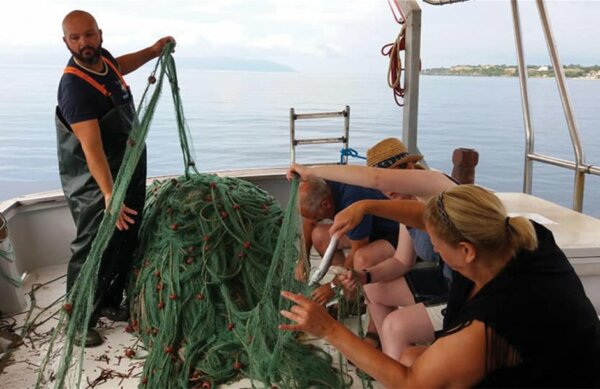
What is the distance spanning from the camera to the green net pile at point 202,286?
2318 mm

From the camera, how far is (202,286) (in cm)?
267

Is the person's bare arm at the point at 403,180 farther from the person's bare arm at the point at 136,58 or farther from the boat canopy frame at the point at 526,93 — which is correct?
the boat canopy frame at the point at 526,93

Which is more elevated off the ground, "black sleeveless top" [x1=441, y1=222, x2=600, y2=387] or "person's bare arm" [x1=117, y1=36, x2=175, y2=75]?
"person's bare arm" [x1=117, y1=36, x2=175, y2=75]

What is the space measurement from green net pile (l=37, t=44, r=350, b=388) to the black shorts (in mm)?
462

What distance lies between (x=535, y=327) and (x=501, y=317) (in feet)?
0.29

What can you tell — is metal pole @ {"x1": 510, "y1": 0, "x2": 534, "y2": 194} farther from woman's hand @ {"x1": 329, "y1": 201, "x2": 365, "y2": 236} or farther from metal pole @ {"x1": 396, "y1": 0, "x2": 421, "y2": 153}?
woman's hand @ {"x1": 329, "y1": 201, "x2": 365, "y2": 236}

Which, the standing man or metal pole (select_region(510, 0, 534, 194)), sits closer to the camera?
the standing man

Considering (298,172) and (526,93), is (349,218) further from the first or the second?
(526,93)

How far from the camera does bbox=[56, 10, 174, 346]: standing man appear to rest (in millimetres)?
2617

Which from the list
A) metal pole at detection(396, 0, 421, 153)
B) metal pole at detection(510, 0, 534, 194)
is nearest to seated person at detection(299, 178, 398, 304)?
metal pole at detection(396, 0, 421, 153)

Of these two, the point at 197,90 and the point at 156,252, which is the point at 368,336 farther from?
the point at 197,90

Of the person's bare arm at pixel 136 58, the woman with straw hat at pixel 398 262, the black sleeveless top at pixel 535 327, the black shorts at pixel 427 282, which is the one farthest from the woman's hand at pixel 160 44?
the black sleeveless top at pixel 535 327

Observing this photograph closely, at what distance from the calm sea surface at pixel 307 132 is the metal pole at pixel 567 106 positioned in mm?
4363

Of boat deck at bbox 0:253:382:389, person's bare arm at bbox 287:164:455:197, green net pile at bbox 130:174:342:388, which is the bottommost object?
boat deck at bbox 0:253:382:389
